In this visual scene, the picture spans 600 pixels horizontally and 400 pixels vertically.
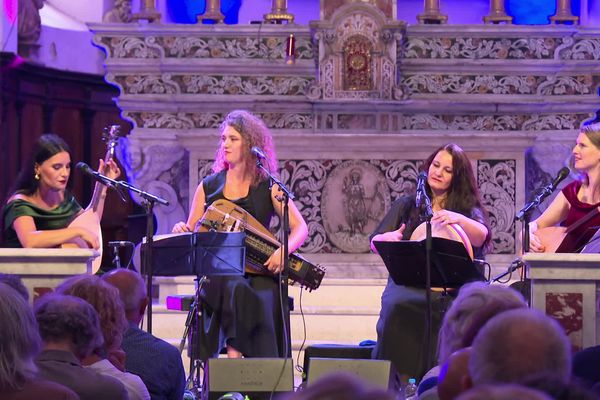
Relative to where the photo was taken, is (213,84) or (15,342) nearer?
(15,342)

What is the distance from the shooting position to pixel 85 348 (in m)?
3.38

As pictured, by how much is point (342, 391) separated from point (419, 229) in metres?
4.64

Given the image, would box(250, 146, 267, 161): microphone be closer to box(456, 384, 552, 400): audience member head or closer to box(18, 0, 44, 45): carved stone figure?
box(18, 0, 44, 45): carved stone figure

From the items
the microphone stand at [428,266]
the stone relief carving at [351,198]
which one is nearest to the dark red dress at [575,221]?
the microphone stand at [428,266]

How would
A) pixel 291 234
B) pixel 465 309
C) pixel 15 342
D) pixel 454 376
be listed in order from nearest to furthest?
pixel 15 342 → pixel 454 376 → pixel 465 309 → pixel 291 234

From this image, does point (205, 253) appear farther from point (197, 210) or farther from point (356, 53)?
point (356, 53)

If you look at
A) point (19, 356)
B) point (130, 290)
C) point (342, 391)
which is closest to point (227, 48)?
point (130, 290)

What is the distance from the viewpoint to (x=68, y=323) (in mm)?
3326

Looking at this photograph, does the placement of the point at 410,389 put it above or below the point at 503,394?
below

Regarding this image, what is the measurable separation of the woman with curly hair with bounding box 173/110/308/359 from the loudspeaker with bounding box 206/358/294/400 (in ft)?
4.29

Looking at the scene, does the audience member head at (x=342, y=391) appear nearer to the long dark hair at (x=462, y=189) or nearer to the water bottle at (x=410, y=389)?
the water bottle at (x=410, y=389)

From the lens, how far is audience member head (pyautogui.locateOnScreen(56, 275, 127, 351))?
375 centimetres

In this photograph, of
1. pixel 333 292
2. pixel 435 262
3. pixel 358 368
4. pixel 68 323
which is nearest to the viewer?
pixel 68 323

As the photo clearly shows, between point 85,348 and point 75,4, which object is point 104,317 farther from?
point 75,4
